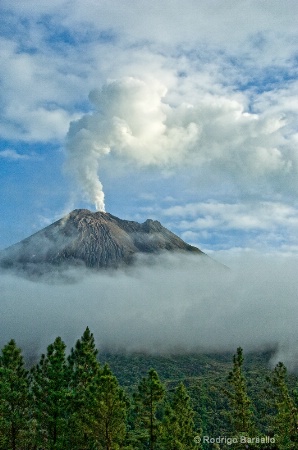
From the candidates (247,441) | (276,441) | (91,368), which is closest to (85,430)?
(91,368)

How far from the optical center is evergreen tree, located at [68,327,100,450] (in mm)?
53250

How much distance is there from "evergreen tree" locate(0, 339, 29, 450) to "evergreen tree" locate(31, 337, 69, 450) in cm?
175

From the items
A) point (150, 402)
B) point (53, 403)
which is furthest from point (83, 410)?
point (150, 402)

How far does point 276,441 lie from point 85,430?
31.0 m

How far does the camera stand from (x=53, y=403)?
184 feet

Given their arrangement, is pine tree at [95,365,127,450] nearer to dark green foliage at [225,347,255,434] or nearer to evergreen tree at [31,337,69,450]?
evergreen tree at [31,337,69,450]

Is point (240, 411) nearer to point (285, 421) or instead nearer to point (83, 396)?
point (285, 421)

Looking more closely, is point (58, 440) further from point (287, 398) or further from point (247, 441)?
point (287, 398)

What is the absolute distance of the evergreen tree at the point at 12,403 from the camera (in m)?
57.2

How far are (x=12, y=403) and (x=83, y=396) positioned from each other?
10040 millimetres

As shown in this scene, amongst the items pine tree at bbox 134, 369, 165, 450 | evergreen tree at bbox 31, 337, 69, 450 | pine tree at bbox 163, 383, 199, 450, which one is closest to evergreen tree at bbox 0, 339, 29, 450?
evergreen tree at bbox 31, 337, 69, 450

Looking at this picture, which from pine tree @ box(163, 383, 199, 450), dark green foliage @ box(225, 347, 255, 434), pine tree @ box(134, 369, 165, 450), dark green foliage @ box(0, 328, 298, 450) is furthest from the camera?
dark green foliage @ box(225, 347, 255, 434)

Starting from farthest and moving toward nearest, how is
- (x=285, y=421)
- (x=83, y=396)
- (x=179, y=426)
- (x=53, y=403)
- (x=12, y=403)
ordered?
(x=285, y=421) < (x=179, y=426) < (x=12, y=403) < (x=83, y=396) < (x=53, y=403)

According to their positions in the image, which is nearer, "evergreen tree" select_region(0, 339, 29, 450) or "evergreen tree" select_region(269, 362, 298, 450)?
"evergreen tree" select_region(0, 339, 29, 450)
